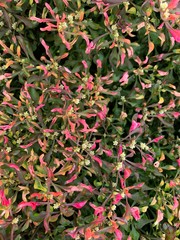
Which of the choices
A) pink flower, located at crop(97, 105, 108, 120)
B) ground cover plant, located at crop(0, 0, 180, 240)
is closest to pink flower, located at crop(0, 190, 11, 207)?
ground cover plant, located at crop(0, 0, 180, 240)

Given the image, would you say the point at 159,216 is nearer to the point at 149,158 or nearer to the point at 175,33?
the point at 149,158

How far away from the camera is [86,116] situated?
3.26 feet

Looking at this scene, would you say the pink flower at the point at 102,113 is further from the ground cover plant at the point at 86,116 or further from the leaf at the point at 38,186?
the leaf at the point at 38,186

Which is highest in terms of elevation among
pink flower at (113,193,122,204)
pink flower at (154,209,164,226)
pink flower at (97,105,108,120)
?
pink flower at (97,105,108,120)

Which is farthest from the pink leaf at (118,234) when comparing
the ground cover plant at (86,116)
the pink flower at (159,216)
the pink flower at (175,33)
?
the pink flower at (175,33)

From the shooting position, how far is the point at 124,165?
1.04 m

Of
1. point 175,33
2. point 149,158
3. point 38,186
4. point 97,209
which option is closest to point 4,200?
point 38,186

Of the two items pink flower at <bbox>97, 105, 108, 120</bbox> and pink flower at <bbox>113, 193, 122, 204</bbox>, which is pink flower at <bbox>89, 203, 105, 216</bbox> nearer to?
pink flower at <bbox>113, 193, 122, 204</bbox>

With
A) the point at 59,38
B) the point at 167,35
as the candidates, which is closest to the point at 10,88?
the point at 59,38

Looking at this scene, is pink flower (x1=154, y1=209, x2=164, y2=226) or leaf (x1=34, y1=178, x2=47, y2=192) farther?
pink flower (x1=154, y1=209, x2=164, y2=226)

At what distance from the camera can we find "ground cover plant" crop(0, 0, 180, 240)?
0.99m

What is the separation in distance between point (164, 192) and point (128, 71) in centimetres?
36

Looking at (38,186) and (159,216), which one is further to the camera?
(159,216)

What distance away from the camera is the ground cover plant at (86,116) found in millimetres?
986
